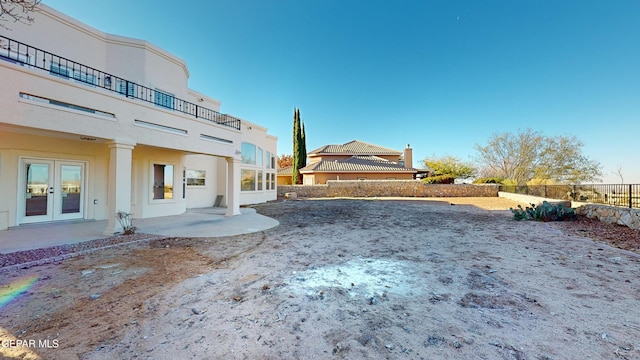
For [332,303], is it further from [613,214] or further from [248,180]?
[248,180]

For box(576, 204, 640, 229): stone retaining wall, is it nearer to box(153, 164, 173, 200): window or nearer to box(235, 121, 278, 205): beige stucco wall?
box(235, 121, 278, 205): beige stucco wall

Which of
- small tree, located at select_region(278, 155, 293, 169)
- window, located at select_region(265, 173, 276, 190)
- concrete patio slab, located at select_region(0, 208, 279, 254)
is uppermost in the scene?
small tree, located at select_region(278, 155, 293, 169)

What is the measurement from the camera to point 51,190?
8758 millimetres

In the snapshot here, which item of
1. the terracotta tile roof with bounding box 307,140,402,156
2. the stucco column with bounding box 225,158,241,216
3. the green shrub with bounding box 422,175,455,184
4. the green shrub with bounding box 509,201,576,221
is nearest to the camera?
the green shrub with bounding box 509,201,576,221

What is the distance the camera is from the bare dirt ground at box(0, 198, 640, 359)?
2443mm

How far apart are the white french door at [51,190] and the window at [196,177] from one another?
513 cm

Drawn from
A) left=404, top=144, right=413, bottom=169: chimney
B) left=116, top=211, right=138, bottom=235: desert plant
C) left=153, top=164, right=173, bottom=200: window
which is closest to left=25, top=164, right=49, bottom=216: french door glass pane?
left=153, top=164, right=173, bottom=200: window

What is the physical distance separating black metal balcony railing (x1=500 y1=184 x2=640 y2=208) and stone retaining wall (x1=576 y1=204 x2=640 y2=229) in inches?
16.3

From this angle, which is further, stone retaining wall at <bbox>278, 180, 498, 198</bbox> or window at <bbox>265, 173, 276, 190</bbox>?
stone retaining wall at <bbox>278, 180, 498, 198</bbox>

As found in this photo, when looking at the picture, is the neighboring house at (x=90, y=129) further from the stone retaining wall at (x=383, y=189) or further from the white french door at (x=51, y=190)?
the stone retaining wall at (x=383, y=189)

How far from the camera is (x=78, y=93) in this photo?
646 centimetres

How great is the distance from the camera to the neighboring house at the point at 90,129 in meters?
6.08

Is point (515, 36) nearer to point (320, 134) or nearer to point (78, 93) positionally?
point (78, 93)

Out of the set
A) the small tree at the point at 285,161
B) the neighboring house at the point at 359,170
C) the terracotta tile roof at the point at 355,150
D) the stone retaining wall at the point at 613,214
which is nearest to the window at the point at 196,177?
the neighboring house at the point at 359,170
